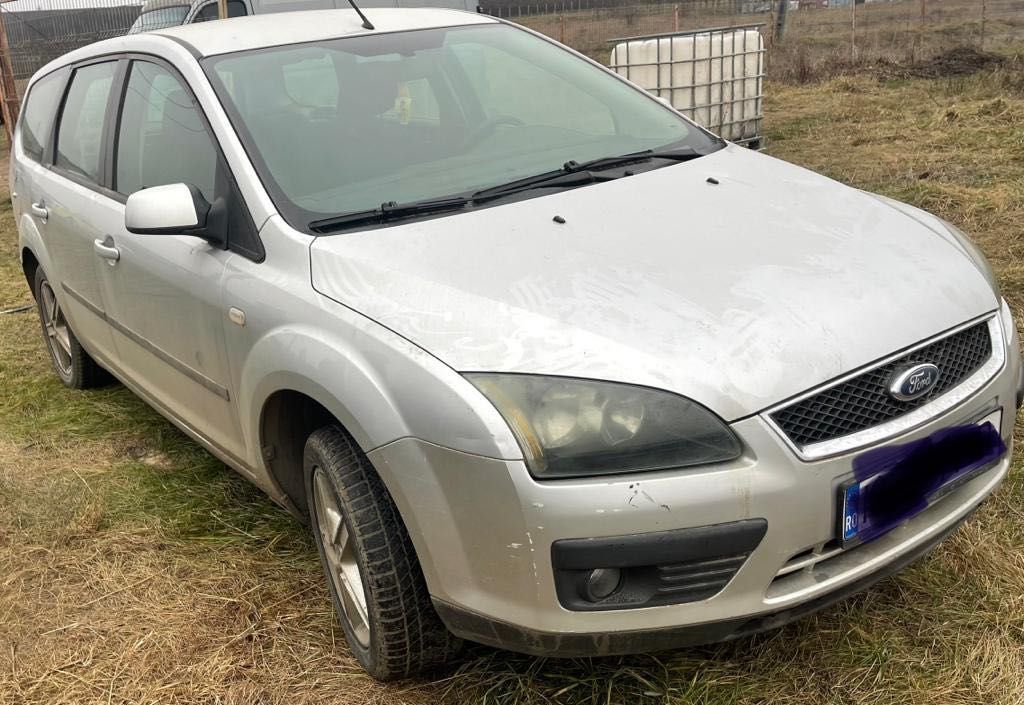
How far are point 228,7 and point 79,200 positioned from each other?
7308 millimetres

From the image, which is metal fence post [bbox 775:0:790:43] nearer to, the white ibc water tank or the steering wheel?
the white ibc water tank

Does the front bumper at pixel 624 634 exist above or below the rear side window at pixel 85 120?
below

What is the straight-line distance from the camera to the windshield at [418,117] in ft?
8.68

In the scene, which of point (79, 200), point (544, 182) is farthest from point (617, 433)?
point (79, 200)

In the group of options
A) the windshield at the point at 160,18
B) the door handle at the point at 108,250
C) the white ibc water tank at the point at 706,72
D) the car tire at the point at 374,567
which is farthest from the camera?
the windshield at the point at 160,18

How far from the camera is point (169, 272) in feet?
9.48

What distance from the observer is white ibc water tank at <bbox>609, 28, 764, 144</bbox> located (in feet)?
24.6

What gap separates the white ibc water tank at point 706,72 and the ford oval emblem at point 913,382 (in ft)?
19.1

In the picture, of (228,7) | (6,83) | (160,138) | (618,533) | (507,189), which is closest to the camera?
(618,533)

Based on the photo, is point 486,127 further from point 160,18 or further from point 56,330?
point 160,18

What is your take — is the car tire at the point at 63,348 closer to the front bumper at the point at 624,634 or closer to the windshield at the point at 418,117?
the windshield at the point at 418,117

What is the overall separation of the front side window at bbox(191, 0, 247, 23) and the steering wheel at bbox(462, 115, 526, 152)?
7.76 m

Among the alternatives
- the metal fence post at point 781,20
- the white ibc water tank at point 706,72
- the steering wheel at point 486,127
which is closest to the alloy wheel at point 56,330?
the steering wheel at point 486,127

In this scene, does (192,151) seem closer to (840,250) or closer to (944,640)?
(840,250)
